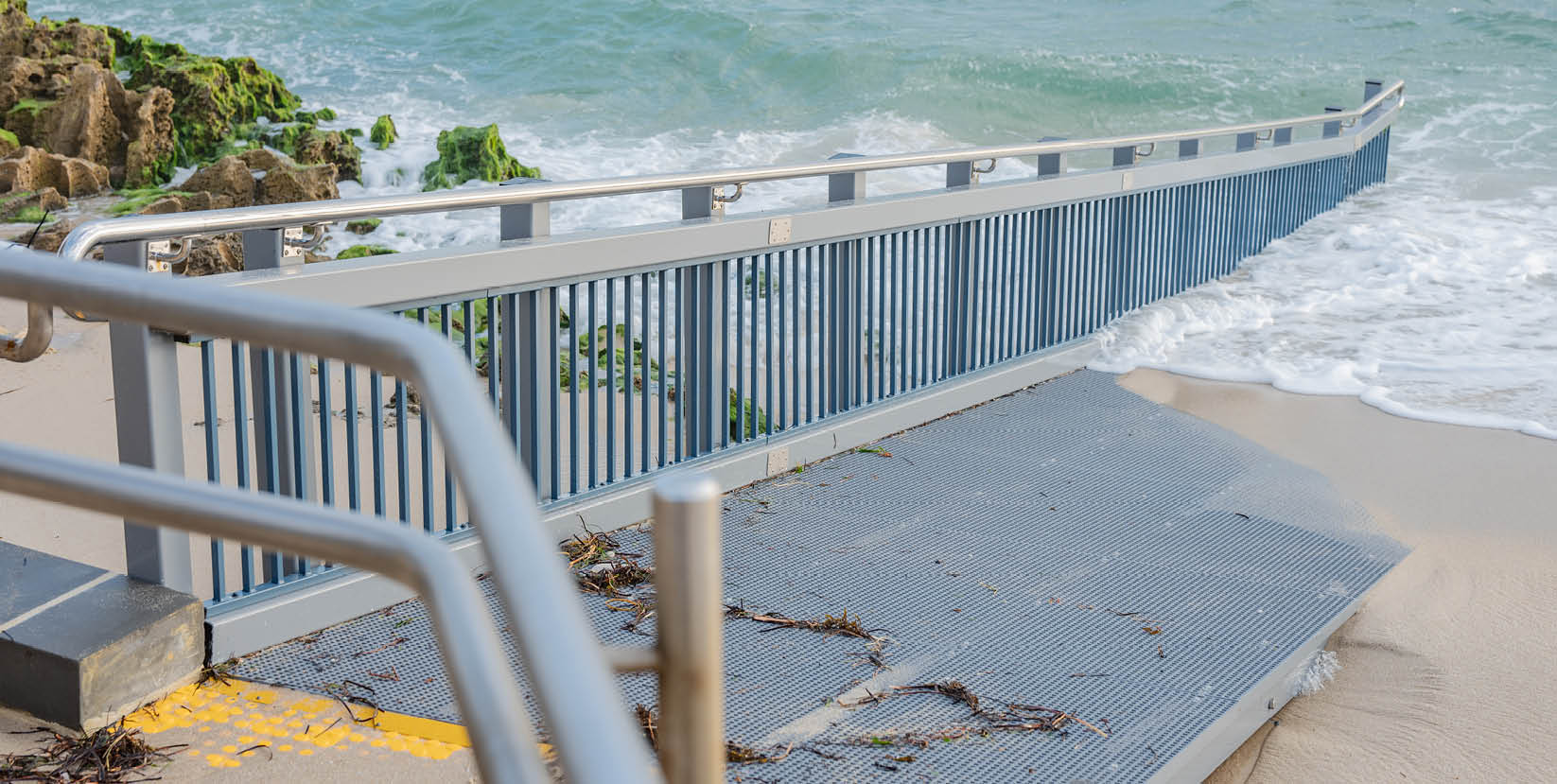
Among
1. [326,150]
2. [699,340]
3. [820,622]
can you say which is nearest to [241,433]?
[820,622]

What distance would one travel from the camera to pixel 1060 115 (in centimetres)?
→ 2200

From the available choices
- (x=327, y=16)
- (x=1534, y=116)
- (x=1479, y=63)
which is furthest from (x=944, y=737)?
(x=327, y=16)

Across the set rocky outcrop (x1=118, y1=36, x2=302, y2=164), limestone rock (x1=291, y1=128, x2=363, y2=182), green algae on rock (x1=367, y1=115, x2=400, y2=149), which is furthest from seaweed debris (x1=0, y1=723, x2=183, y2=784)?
green algae on rock (x1=367, y1=115, x2=400, y2=149)

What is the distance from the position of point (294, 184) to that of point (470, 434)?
32.8 ft

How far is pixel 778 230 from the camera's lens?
4.04 meters

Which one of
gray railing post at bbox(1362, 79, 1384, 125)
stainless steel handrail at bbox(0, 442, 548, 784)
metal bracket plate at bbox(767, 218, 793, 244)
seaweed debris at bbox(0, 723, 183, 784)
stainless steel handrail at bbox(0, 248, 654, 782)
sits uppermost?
gray railing post at bbox(1362, 79, 1384, 125)

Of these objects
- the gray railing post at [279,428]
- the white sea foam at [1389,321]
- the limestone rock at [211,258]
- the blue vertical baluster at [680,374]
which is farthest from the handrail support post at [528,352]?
the limestone rock at [211,258]

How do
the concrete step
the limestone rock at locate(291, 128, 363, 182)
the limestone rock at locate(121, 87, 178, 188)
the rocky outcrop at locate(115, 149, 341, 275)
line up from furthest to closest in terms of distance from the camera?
the limestone rock at locate(291, 128, 363, 182), the limestone rock at locate(121, 87, 178, 188), the rocky outcrop at locate(115, 149, 341, 275), the concrete step

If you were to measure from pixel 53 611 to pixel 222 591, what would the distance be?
348 millimetres

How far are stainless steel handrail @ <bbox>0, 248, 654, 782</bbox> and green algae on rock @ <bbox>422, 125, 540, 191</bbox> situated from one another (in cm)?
1217

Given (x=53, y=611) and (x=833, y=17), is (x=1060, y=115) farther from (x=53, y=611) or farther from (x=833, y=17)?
(x=53, y=611)

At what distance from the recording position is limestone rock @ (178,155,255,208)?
32.7 feet

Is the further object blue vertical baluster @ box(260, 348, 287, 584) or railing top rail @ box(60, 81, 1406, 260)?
blue vertical baluster @ box(260, 348, 287, 584)

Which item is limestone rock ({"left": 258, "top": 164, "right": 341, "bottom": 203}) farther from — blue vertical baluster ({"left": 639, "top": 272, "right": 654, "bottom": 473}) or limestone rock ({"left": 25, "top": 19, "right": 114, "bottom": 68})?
blue vertical baluster ({"left": 639, "top": 272, "right": 654, "bottom": 473})
